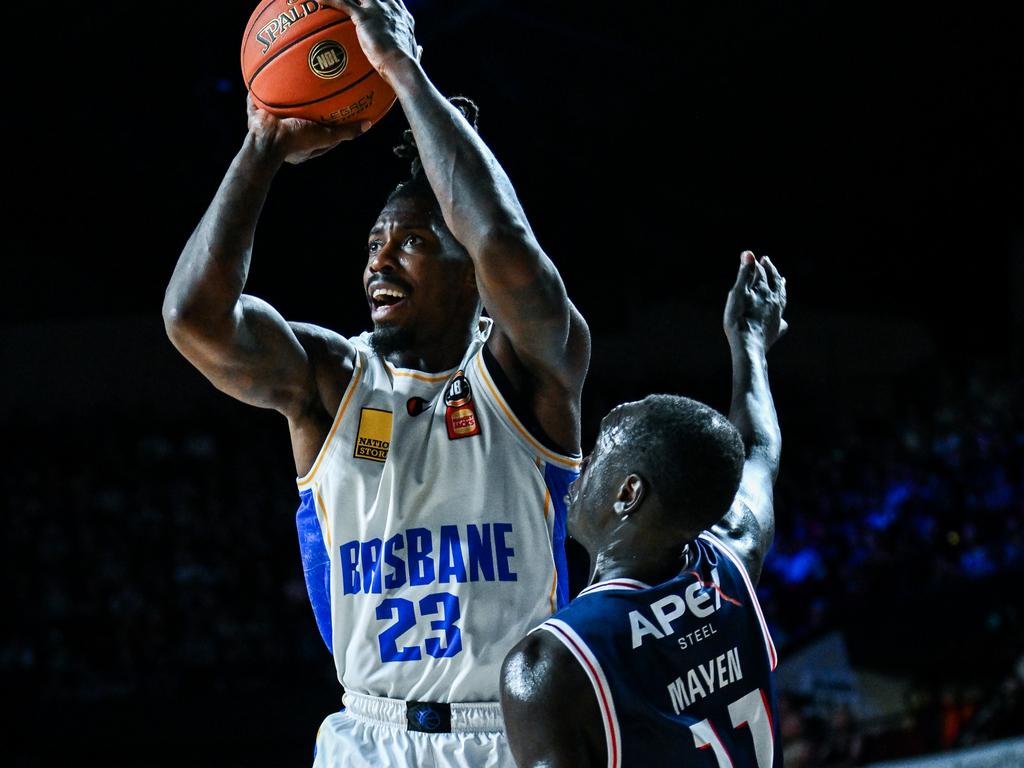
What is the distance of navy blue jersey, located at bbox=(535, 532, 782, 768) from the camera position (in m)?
1.93

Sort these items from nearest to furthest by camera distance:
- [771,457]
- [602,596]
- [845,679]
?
1. [602,596]
2. [771,457]
3. [845,679]

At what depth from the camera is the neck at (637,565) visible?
6.95 feet

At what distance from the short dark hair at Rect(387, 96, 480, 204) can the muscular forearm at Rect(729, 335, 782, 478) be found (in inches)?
34.9

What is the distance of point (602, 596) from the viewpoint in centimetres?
205

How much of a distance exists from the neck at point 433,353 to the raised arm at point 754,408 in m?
0.69

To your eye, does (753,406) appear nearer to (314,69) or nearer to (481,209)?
(481,209)

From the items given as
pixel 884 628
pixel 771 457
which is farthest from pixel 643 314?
pixel 771 457

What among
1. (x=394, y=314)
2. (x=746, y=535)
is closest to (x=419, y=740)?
(x=746, y=535)

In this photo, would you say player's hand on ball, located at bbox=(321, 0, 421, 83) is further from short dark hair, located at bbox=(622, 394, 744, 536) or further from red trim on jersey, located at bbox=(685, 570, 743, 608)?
red trim on jersey, located at bbox=(685, 570, 743, 608)

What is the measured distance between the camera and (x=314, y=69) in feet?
9.39

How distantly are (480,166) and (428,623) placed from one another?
3.34 ft

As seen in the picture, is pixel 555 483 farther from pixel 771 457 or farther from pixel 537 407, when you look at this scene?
pixel 771 457

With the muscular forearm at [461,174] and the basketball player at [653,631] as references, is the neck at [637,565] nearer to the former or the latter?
the basketball player at [653,631]

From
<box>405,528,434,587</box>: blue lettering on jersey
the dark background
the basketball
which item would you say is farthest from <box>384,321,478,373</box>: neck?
the dark background
